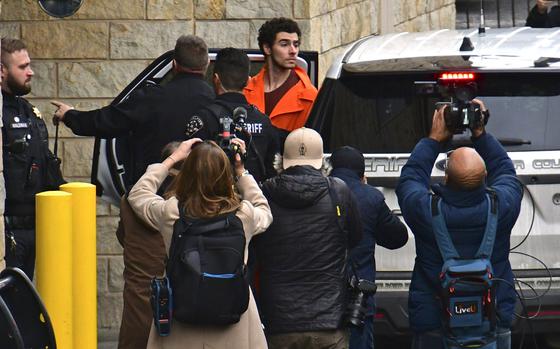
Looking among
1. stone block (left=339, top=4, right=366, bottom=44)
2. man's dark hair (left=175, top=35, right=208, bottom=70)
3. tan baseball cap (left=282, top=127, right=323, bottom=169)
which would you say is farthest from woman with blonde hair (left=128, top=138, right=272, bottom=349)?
stone block (left=339, top=4, right=366, bottom=44)

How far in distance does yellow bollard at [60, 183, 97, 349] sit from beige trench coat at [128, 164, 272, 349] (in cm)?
108

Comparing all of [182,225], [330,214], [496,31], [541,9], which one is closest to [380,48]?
[496,31]

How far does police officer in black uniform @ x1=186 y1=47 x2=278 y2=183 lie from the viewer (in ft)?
27.1

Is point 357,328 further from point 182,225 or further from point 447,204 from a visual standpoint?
point 182,225

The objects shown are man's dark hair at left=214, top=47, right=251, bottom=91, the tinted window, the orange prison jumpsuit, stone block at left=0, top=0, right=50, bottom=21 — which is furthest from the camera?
stone block at left=0, top=0, right=50, bottom=21

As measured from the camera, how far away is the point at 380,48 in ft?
29.2

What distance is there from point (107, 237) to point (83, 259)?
344cm

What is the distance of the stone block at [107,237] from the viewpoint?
11352mm

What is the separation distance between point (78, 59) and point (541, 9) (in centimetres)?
784

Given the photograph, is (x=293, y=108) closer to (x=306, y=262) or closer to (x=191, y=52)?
(x=191, y=52)

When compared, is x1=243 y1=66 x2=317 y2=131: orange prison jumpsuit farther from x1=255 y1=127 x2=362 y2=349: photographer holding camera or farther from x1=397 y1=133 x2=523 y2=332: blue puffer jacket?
x1=255 y1=127 x2=362 y2=349: photographer holding camera

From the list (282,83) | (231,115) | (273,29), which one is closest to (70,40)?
(273,29)

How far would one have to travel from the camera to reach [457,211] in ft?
22.8

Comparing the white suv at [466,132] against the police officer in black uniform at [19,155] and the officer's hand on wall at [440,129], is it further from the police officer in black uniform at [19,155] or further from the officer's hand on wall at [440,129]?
the police officer in black uniform at [19,155]
